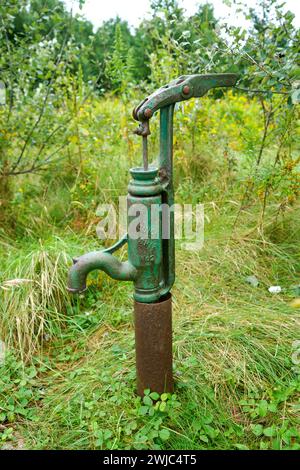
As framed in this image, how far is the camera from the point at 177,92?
153 centimetres

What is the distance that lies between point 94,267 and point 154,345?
345 millimetres

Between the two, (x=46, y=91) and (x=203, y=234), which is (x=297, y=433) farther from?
(x=46, y=91)

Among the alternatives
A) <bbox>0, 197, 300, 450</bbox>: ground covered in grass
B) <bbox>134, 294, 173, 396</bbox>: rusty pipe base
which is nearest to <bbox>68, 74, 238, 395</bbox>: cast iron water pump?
<bbox>134, 294, 173, 396</bbox>: rusty pipe base

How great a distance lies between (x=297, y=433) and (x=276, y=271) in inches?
44.5

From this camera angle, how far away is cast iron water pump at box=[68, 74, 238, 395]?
5.04ft

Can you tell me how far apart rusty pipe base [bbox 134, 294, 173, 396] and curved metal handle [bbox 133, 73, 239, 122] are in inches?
24.8

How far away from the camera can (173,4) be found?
2.93 meters

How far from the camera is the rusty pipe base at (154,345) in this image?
167cm

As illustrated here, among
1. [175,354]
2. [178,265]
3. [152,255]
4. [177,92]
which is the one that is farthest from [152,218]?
[178,265]

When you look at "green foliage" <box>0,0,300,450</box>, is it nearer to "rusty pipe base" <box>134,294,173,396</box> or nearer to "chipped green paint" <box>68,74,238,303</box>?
"rusty pipe base" <box>134,294,173,396</box>
